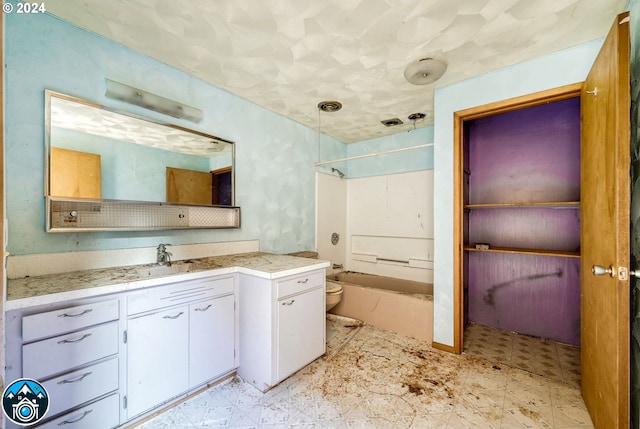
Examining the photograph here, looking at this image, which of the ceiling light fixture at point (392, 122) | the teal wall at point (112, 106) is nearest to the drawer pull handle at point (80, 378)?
the teal wall at point (112, 106)

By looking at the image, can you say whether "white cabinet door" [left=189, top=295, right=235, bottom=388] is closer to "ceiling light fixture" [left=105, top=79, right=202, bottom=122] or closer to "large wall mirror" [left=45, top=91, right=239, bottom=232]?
"large wall mirror" [left=45, top=91, right=239, bottom=232]

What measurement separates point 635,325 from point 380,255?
8.44 feet

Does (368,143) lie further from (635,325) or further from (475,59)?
(635,325)

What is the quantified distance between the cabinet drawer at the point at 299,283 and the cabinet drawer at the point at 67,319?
0.89m

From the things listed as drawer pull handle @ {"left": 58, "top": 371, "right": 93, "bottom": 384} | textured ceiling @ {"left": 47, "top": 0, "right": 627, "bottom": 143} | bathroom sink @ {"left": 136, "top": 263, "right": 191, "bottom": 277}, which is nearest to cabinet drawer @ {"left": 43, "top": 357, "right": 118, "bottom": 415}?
drawer pull handle @ {"left": 58, "top": 371, "right": 93, "bottom": 384}

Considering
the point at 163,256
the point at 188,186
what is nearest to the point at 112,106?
the point at 188,186

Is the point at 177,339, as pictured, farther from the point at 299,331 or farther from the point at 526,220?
the point at 526,220

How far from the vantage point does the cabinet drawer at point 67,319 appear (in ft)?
3.75

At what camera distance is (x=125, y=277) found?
1.50 metres

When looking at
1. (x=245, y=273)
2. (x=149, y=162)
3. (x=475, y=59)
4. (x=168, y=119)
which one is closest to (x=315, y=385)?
(x=245, y=273)

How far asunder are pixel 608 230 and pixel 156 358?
2.44 meters

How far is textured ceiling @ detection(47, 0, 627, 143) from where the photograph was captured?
150 centimetres

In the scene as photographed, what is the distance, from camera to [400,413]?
5.23 ft

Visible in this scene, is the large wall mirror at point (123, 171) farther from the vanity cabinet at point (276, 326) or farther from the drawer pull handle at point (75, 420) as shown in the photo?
the drawer pull handle at point (75, 420)
